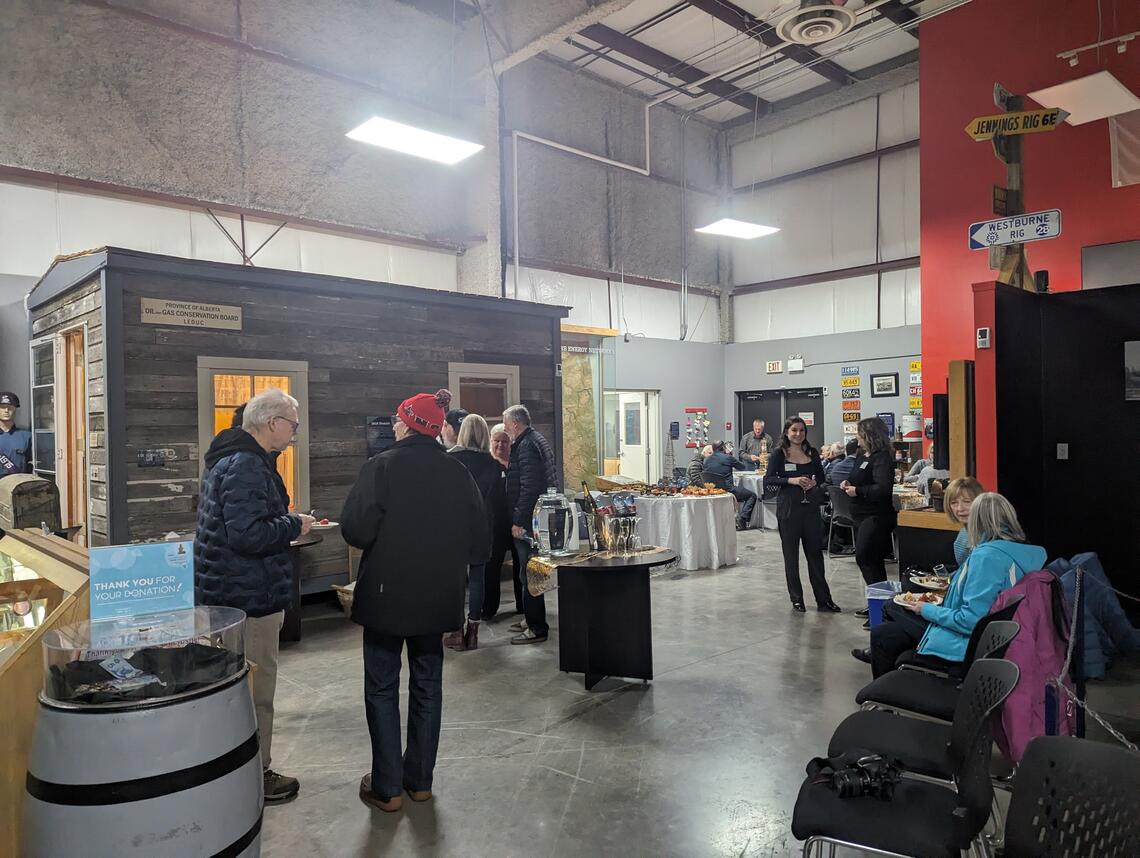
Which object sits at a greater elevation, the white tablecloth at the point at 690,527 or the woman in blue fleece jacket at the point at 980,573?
the woman in blue fleece jacket at the point at 980,573

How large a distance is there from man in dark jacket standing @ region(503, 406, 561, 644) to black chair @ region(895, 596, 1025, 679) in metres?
2.53

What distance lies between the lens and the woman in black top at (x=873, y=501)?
549 centimetres

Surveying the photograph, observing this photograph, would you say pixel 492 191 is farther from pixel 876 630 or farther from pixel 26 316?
pixel 876 630

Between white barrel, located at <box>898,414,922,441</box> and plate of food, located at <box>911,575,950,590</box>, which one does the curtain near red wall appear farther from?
plate of food, located at <box>911,575,950,590</box>

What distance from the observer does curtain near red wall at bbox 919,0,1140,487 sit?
23.9ft

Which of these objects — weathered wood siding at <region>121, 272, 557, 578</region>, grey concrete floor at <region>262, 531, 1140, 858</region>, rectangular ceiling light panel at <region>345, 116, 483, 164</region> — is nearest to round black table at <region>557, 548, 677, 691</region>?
grey concrete floor at <region>262, 531, 1140, 858</region>

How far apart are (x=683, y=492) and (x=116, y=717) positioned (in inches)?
266

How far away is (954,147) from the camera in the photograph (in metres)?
8.45

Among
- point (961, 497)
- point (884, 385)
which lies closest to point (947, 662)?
point (961, 497)

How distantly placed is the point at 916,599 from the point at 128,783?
3231 millimetres

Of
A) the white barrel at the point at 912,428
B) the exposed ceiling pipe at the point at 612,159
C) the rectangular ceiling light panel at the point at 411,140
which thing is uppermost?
the exposed ceiling pipe at the point at 612,159

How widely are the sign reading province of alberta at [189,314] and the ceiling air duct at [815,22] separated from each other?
4.59m

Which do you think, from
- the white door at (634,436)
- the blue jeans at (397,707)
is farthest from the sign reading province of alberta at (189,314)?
the white door at (634,436)

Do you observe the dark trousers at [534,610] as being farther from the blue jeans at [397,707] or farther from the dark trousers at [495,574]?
the blue jeans at [397,707]
